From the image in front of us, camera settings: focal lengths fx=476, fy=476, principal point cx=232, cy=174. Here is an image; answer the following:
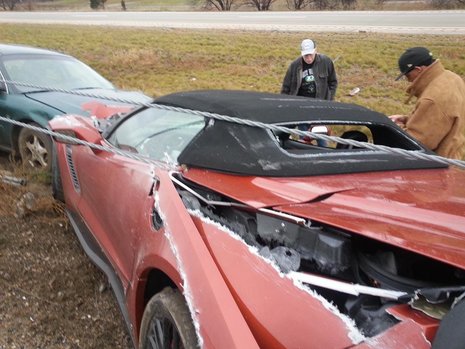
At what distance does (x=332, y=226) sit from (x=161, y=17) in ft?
82.0

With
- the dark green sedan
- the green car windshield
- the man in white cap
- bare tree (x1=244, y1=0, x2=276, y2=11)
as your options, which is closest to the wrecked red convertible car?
the dark green sedan

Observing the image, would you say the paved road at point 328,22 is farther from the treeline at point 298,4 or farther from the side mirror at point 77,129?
the side mirror at point 77,129

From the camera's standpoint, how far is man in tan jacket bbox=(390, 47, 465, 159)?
10.9 ft

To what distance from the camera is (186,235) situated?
1.83 metres

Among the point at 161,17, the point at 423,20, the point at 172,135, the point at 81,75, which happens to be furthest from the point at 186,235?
the point at 161,17

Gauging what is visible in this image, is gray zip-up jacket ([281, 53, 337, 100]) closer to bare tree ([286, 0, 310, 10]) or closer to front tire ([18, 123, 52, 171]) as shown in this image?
front tire ([18, 123, 52, 171])

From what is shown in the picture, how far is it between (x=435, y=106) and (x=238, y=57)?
10341 mm

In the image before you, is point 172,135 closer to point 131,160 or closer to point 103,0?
point 131,160

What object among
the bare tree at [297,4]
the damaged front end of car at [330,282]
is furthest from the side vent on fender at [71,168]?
the bare tree at [297,4]

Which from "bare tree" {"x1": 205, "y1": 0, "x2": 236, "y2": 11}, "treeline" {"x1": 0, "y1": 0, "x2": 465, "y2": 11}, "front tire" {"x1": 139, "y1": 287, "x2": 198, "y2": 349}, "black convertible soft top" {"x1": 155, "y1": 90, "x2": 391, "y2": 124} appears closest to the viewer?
"front tire" {"x1": 139, "y1": 287, "x2": 198, "y2": 349}

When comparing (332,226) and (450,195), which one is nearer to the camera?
(332,226)

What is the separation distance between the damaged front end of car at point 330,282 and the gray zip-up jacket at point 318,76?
3804 millimetres

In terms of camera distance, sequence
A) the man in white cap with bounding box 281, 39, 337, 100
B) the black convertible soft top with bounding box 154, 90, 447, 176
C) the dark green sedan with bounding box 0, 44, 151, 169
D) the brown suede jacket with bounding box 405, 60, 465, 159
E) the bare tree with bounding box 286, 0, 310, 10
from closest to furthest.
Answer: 1. the black convertible soft top with bounding box 154, 90, 447, 176
2. the brown suede jacket with bounding box 405, 60, 465, 159
3. the dark green sedan with bounding box 0, 44, 151, 169
4. the man in white cap with bounding box 281, 39, 337, 100
5. the bare tree with bounding box 286, 0, 310, 10

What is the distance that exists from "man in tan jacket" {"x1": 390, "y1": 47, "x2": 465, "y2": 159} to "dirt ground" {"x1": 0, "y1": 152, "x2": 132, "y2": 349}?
2.41 meters
